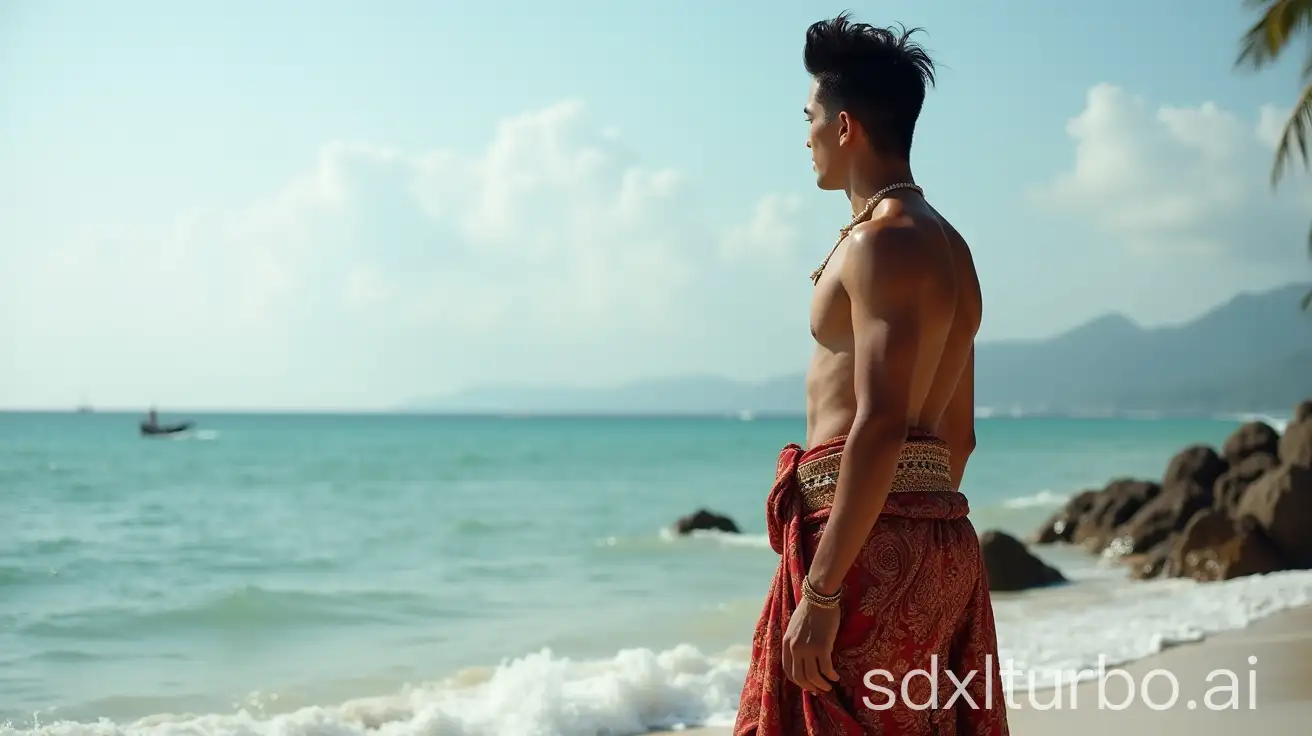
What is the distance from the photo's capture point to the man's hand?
98.1 inches

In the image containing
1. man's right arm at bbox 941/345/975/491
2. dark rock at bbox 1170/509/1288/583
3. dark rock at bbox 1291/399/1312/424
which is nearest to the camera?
man's right arm at bbox 941/345/975/491

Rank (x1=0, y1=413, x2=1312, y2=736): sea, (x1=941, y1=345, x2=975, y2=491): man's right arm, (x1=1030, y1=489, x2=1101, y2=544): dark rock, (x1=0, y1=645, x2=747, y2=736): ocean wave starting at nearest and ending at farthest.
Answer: (x1=941, y1=345, x2=975, y2=491): man's right arm → (x1=0, y1=645, x2=747, y2=736): ocean wave → (x1=0, y1=413, x2=1312, y2=736): sea → (x1=1030, y1=489, x2=1101, y2=544): dark rock

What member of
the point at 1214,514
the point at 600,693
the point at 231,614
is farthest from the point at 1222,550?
the point at 231,614

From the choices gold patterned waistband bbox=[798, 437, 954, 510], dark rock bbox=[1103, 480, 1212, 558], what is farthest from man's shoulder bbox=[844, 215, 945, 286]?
dark rock bbox=[1103, 480, 1212, 558]

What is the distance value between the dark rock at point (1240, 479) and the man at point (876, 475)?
14980 mm

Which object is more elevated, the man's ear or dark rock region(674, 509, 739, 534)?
the man's ear

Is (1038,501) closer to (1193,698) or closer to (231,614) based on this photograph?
(231,614)

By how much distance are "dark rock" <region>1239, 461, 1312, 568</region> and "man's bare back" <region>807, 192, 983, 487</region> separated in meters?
11.1

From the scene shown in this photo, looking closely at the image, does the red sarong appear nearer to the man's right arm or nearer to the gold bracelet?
the gold bracelet

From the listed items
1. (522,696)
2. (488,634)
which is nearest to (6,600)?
(488,634)

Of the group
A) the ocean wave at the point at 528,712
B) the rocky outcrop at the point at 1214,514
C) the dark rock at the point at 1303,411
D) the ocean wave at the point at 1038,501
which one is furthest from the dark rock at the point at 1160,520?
the ocean wave at the point at 1038,501

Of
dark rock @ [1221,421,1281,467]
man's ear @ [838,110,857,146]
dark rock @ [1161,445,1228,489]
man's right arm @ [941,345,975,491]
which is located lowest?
man's right arm @ [941,345,975,491]

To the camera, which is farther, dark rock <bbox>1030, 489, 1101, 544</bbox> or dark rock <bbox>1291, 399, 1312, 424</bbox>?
dark rock <bbox>1030, 489, 1101, 544</bbox>

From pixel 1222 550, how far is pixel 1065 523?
7.30 metres
